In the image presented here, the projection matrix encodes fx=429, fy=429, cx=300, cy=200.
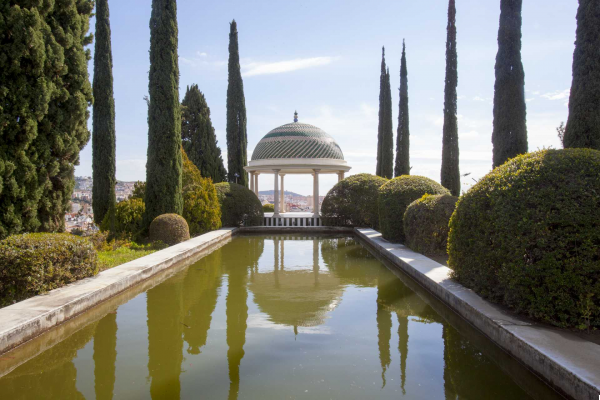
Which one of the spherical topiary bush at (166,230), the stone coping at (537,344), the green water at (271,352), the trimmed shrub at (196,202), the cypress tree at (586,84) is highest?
the cypress tree at (586,84)

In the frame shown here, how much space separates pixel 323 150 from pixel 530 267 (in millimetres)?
19990

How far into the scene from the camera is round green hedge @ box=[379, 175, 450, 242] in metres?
11.8

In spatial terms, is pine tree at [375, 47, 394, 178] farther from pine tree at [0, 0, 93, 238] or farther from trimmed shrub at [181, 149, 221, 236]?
pine tree at [0, 0, 93, 238]

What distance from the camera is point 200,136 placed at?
24391 millimetres

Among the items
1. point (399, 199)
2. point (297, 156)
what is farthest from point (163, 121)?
point (297, 156)

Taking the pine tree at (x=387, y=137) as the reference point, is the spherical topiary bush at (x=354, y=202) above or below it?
below

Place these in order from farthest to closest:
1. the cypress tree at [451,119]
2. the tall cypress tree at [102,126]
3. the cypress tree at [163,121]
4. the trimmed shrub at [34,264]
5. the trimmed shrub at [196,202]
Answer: the cypress tree at [451,119], the tall cypress tree at [102,126], the trimmed shrub at [196,202], the cypress tree at [163,121], the trimmed shrub at [34,264]

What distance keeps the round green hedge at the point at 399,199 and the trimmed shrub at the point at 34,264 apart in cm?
807

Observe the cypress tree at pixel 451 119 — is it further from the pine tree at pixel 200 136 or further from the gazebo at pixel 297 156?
the pine tree at pixel 200 136

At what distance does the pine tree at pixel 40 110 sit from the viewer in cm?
709

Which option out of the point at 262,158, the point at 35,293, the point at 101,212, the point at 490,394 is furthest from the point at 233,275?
the point at 262,158

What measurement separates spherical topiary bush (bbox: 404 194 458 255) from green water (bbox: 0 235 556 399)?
2629 mm

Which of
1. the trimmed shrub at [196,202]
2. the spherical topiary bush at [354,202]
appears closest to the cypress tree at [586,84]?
the spherical topiary bush at [354,202]

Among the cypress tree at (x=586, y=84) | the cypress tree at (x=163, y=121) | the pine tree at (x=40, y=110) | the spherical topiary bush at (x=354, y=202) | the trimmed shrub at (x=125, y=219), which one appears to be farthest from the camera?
the spherical topiary bush at (x=354, y=202)
